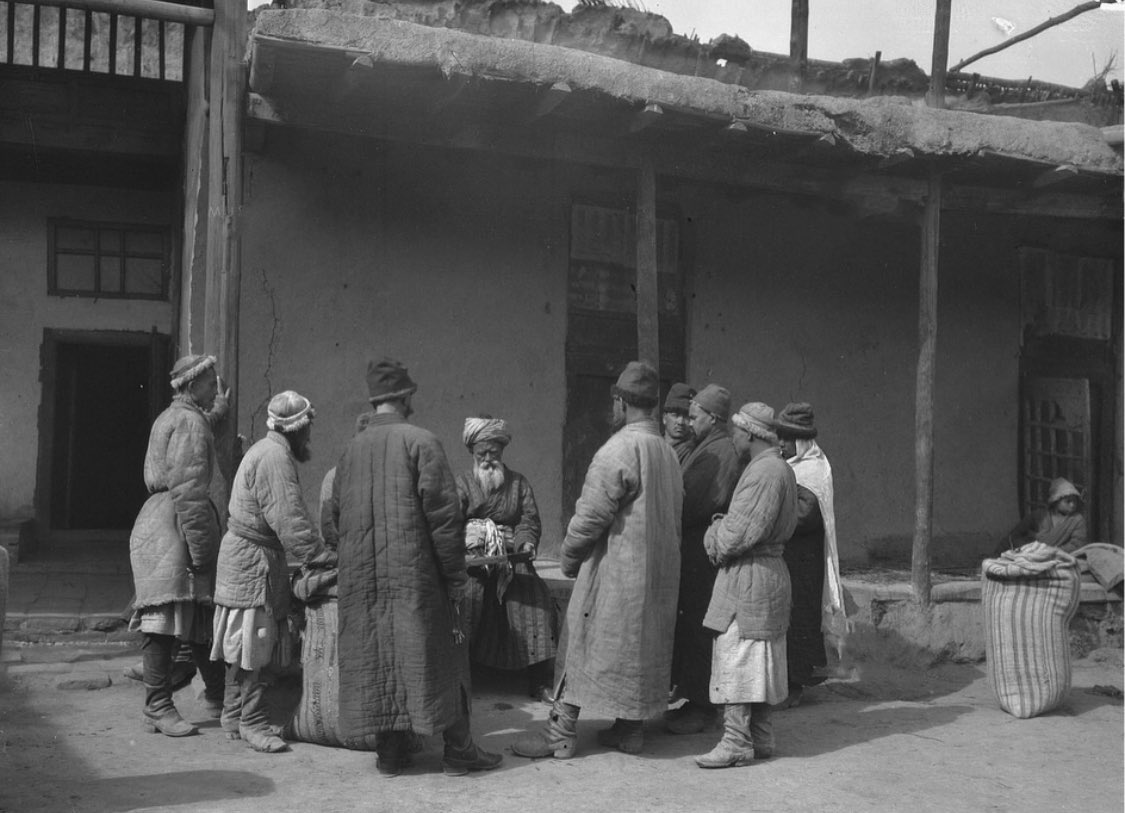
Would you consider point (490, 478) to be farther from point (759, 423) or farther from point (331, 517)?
point (759, 423)

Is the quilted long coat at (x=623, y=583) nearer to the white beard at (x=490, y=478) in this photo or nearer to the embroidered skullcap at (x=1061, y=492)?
the white beard at (x=490, y=478)

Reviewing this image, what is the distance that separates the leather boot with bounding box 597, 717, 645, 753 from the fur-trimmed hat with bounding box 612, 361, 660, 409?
1.55m

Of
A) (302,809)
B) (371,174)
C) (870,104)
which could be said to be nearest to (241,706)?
(302,809)

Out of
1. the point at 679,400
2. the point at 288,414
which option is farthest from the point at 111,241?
the point at 679,400

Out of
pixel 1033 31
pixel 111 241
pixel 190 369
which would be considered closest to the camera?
pixel 190 369

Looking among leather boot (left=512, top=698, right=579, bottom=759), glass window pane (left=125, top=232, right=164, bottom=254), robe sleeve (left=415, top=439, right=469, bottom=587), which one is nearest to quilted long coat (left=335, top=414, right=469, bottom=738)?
robe sleeve (left=415, top=439, right=469, bottom=587)

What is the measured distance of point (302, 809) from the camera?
4.64 metres

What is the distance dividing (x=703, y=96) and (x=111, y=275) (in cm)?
580

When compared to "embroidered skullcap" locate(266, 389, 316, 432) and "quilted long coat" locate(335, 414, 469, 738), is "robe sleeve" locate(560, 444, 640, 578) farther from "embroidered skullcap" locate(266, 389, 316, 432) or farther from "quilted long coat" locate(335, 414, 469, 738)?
"embroidered skullcap" locate(266, 389, 316, 432)

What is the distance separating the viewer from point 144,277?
10.4 metres

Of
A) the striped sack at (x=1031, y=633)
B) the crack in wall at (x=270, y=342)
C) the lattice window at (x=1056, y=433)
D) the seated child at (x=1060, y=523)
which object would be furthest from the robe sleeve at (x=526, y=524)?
the lattice window at (x=1056, y=433)

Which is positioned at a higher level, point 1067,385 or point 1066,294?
point 1066,294

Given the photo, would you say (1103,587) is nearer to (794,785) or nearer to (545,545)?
(545,545)

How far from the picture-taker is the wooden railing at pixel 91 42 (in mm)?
9188
